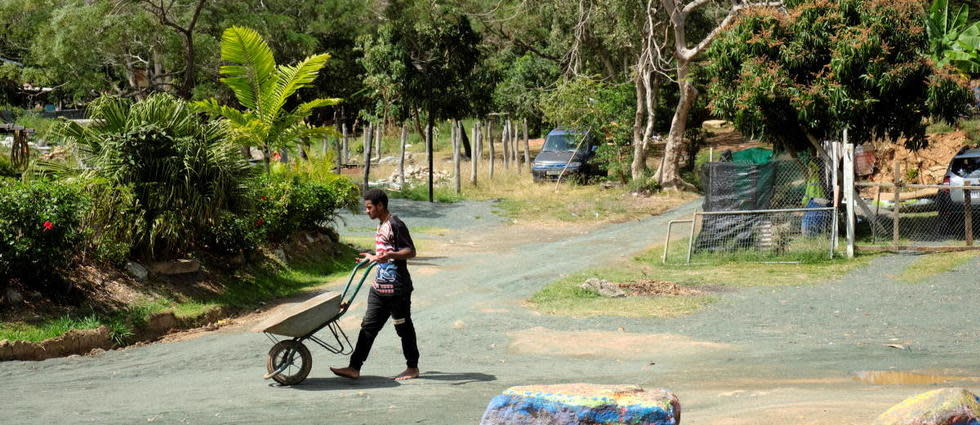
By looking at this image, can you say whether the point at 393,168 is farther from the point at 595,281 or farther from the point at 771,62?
the point at 595,281

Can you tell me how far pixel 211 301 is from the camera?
13.4 meters

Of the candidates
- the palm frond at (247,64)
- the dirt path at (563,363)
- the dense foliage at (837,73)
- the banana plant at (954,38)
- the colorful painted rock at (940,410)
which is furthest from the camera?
the banana plant at (954,38)

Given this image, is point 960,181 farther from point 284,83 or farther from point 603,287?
point 284,83

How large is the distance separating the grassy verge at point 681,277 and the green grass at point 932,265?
0.84 m

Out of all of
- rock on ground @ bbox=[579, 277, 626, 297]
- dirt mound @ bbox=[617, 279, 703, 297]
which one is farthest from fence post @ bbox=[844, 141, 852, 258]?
rock on ground @ bbox=[579, 277, 626, 297]

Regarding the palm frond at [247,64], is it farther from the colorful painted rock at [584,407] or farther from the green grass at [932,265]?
the colorful painted rock at [584,407]

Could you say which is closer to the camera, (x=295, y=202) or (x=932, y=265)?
(x=932, y=265)

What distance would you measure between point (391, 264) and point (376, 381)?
1075mm

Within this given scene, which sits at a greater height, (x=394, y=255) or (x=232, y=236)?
(x=394, y=255)

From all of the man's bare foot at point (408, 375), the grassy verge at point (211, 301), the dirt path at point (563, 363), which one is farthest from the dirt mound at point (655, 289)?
the man's bare foot at point (408, 375)

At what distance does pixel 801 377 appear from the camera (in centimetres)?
851

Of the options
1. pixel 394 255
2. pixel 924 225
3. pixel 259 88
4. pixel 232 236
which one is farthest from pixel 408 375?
pixel 924 225

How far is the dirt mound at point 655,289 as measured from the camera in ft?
45.0

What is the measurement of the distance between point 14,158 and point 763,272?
11.7 m
